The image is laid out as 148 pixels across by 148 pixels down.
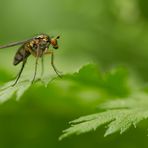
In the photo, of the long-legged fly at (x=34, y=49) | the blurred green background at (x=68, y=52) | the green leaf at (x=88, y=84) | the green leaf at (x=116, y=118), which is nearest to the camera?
the green leaf at (x=116, y=118)

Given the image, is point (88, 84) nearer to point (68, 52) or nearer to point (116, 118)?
point (116, 118)

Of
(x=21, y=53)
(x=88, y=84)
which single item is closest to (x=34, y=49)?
(x=21, y=53)

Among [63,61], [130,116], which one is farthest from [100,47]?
[130,116]

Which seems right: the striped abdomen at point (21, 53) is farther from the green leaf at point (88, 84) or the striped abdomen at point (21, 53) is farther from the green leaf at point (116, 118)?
the green leaf at point (116, 118)

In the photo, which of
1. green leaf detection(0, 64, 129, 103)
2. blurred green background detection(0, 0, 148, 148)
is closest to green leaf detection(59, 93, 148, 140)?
green leaf detection(0, 64, 129, 103)

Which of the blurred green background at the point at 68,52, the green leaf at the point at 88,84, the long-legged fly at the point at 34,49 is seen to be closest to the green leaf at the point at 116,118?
the green leaf at the point at 88,84

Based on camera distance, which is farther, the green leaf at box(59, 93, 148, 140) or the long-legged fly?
the long-legged fly

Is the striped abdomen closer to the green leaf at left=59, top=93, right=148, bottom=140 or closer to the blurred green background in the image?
the blurred green background

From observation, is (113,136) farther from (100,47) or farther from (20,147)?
(100,47)
